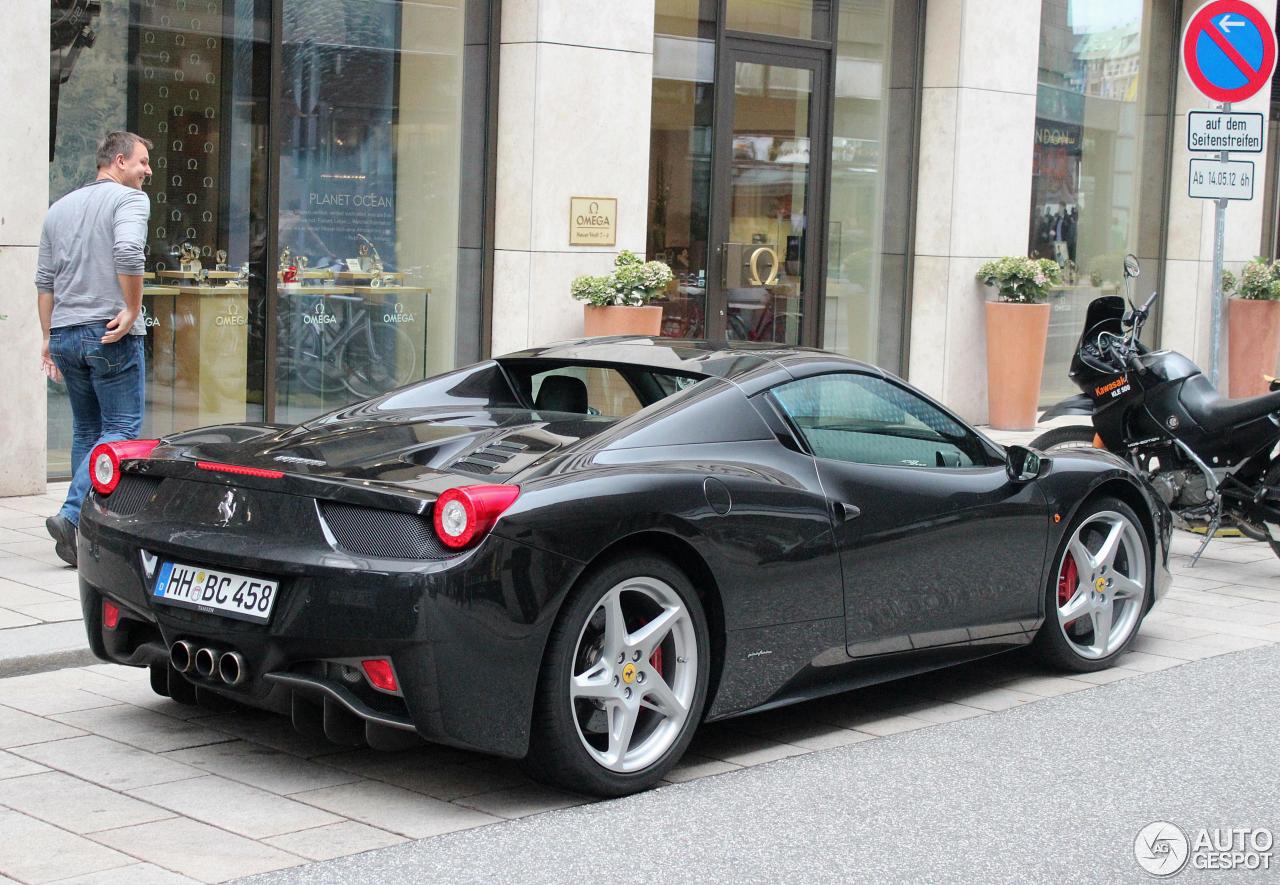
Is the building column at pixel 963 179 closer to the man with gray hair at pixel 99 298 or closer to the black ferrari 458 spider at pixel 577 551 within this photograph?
the man with gray hair at pixel 99 298

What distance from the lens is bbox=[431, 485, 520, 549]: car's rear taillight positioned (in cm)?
444

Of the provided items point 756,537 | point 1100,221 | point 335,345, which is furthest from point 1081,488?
point 1100,221

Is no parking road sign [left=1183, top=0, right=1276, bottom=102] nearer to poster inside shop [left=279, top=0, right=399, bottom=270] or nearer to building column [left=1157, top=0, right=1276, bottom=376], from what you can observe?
poster inside shop [left=279, top=0, right=399, bottom=270]

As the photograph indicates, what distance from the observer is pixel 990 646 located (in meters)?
6.20

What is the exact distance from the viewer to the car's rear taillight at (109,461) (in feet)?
17.1

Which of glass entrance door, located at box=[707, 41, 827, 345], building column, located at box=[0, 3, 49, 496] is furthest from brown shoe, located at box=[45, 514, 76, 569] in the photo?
glass entrance door, located at box=[707, 41, 827, 345]

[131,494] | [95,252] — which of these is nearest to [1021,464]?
[131,494]

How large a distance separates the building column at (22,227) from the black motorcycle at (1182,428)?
18.2 ft

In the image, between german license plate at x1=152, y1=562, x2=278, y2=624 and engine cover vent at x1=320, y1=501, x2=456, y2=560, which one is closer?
engine cover vent at x1=320, y1=501, x2=456, y2=560

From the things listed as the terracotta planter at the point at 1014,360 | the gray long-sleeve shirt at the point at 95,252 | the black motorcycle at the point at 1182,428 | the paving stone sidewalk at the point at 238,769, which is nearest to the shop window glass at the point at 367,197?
the gray long-sleeve shirt at the point at 95,252

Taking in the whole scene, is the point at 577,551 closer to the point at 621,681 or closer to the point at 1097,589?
the point at 621,681

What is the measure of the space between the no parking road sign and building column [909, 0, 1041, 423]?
4239 millimetres

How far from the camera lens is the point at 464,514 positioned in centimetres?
445

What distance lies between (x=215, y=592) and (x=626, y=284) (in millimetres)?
7414
